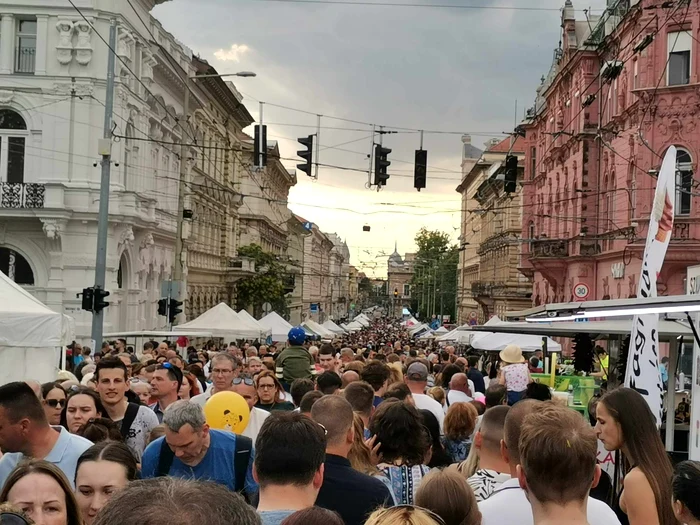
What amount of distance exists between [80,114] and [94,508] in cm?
3027

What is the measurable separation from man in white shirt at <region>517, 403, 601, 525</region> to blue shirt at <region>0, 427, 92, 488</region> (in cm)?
295

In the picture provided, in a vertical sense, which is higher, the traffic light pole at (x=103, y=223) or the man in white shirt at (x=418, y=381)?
the traffic light pole at (x=103, y=223)

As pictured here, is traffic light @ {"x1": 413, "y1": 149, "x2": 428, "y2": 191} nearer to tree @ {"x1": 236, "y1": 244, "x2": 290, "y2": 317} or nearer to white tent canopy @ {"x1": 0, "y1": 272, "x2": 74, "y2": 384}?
white tent canopy @ {"x1": 0, "y1": 272, "x2": 74, "y2": 384}

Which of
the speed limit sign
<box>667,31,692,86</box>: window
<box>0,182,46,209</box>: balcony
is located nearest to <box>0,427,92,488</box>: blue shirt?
<box>0,182,46,209</box>: balcony

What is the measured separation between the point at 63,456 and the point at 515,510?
9.53ft

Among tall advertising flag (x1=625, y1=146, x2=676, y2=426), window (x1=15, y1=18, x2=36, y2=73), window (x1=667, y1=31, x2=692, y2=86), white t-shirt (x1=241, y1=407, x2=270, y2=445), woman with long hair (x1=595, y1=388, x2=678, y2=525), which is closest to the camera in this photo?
woman with long hair (x1=595, y1=388, x2=678, y2=525)

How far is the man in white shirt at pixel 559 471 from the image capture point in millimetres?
4082

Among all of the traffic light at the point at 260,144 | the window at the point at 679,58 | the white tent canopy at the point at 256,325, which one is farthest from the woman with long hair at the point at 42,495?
the window at the point at 679,58

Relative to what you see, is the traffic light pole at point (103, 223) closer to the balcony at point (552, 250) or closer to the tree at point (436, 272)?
the balcony at point (552, 250)

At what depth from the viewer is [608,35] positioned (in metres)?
38.7

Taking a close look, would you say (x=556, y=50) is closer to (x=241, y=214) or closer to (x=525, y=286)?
(x=525, y=286)

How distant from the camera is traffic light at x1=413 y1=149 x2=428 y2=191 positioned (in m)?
22.7

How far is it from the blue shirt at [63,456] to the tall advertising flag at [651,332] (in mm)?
5021

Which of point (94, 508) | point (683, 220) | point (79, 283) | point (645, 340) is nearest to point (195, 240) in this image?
point (79, 283)
